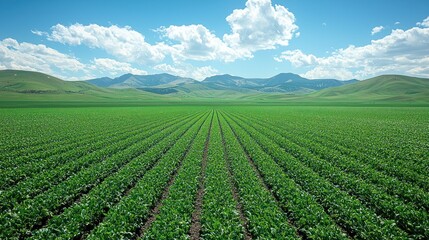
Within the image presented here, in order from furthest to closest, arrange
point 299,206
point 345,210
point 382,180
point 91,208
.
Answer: point 382,180
point 299,206
point 91,208
point 345,210

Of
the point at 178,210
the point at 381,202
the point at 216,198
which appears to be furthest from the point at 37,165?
the point at 381,202

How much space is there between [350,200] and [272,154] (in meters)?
10.0

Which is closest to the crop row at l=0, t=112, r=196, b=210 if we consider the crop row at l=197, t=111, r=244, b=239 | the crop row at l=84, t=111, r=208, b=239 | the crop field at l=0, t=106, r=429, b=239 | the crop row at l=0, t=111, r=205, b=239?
the crop field at l=0, t=106, r=429, b=239

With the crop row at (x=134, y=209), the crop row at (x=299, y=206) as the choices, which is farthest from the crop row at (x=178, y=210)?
the crop row at (x=299, y=206)

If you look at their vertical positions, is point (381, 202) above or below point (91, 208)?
above

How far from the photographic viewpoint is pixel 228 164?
18422 millimetres

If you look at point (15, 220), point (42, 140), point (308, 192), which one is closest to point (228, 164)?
point (308, 192)

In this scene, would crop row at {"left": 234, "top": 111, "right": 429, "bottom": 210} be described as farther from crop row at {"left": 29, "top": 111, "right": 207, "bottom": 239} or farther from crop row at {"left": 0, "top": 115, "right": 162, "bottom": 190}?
crop row at {"left": 0, "top": 115, "right": 162, "bottom": 190}

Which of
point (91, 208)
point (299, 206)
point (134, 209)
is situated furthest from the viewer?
point (299, 206)

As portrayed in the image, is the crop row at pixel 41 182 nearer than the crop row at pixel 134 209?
No

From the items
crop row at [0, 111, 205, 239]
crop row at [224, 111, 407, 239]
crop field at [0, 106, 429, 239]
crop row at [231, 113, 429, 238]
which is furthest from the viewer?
crop row at [231, 113, 429, 238]

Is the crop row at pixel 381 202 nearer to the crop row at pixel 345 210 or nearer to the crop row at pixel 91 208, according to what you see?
the crop row at pixel 345 210

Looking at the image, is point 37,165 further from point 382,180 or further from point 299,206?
point 382,180

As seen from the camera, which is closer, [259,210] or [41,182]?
[259,210]
